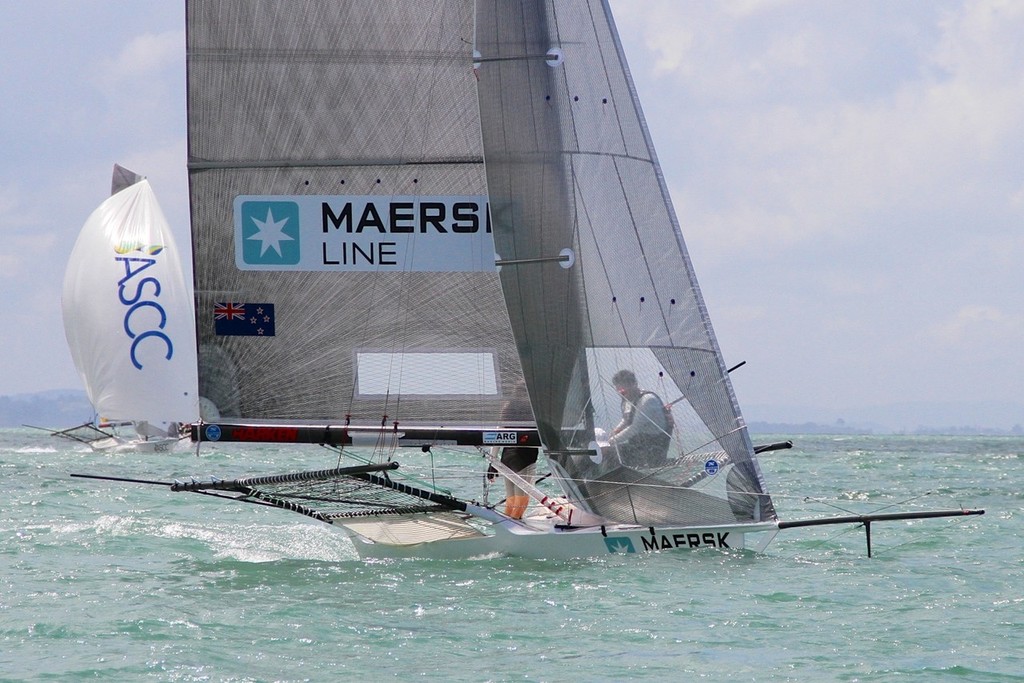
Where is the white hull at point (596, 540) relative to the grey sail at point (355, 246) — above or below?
below

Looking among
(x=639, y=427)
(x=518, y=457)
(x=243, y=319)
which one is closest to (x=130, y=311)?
(x=243, y=319)

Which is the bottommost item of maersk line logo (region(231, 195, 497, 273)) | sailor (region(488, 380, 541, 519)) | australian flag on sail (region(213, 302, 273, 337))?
sailor (region(488, 380, 541, 519))

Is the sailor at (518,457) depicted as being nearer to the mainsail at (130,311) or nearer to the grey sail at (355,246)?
the grey sail at (355,246)

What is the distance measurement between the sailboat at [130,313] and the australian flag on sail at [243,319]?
72 centimetres

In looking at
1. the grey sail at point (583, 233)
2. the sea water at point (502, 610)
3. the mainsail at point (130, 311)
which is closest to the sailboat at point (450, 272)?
the grey sail at point (583, 233)

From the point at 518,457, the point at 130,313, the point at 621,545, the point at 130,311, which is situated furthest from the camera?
the point at 130,311

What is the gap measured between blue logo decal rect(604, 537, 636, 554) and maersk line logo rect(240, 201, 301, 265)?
3.86 meters

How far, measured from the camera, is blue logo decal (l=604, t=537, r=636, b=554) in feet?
39.3

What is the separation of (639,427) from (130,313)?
12286 mm

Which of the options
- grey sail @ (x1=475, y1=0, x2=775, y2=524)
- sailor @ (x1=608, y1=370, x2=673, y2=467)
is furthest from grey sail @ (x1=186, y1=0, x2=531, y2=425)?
sailor @ (x1=608, y1=370, x2=673, y2=467)

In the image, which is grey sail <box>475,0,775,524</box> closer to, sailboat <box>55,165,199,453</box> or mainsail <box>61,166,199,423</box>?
sailboat <box>55,165,199,453</box>

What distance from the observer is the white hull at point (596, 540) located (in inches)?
470

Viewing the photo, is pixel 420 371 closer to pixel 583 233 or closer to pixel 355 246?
pixel 355 246

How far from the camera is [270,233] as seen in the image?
41.2 feet
